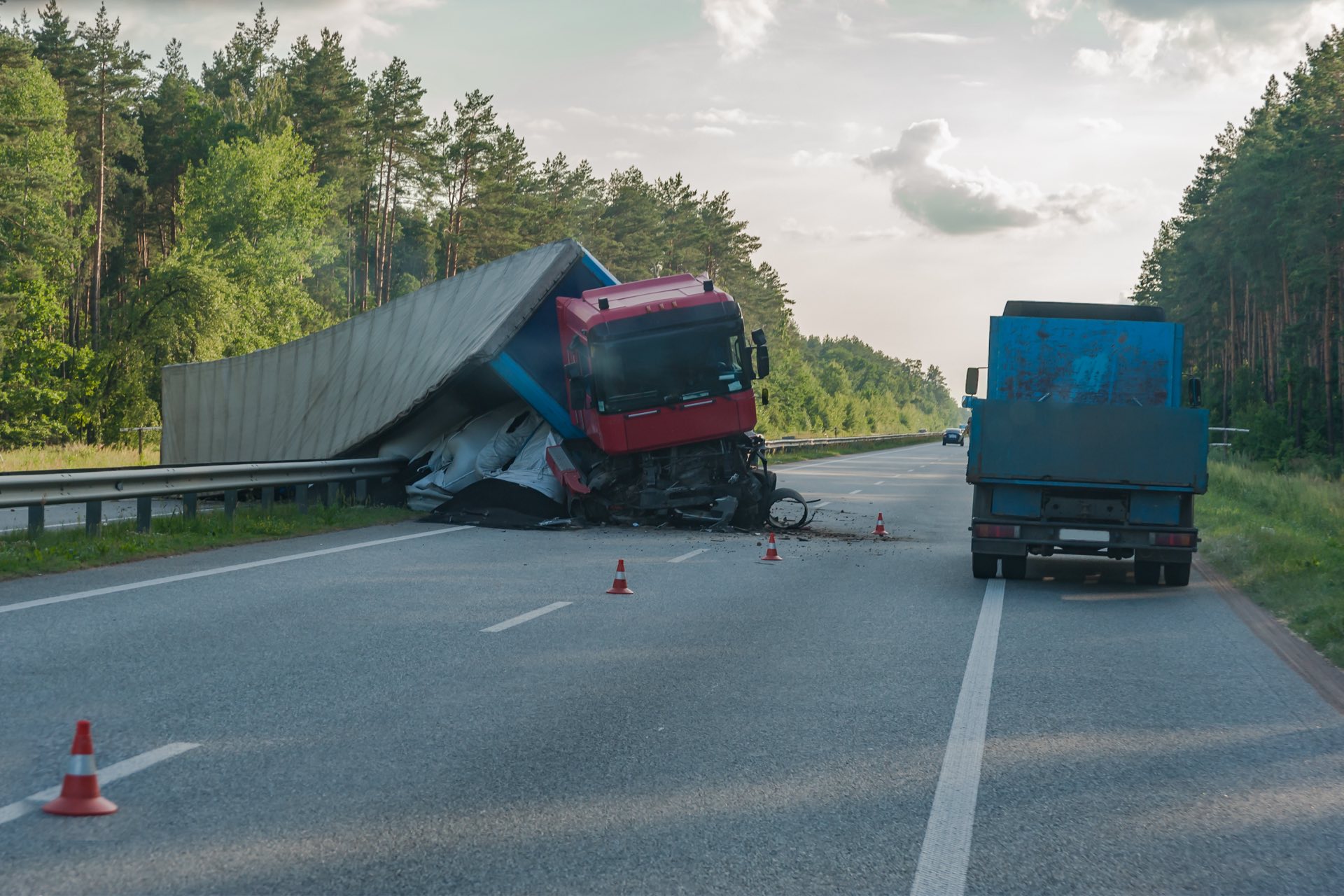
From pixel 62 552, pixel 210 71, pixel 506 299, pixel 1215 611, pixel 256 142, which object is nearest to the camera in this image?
pixel 1215 611

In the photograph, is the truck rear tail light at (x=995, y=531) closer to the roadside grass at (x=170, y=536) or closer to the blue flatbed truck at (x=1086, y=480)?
the blue flatbed truck at (x=1086, y=480)

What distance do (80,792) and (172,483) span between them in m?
11.3

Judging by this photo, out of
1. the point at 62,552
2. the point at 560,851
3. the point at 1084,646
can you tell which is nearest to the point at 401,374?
the point at 62,552

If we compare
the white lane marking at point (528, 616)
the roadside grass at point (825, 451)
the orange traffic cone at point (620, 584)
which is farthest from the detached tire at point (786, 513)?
the roadside grass at point (825, 451)

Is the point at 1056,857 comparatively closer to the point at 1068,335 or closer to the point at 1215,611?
the point at 1215,611

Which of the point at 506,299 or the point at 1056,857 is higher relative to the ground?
the point at 506,299

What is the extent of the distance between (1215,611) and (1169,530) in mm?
1429

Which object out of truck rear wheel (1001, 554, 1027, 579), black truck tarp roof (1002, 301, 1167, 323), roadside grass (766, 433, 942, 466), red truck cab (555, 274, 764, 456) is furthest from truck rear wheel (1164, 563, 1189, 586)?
roadside grass (766, 433, 942, 466)

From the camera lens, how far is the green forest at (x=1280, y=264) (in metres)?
55.0

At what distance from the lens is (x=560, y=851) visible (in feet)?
15.3

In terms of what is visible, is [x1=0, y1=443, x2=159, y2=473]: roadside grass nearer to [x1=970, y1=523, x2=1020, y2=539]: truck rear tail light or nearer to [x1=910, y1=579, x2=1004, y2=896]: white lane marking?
[x1=970, y1=523, x2=1020, y2=539]: truck rear tail light

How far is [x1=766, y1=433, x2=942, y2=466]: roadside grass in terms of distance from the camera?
50219 millimetres

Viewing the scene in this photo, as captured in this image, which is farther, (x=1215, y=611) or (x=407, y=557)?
(x=407, y=557)

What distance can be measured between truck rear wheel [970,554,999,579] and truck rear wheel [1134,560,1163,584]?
57.3 inches
